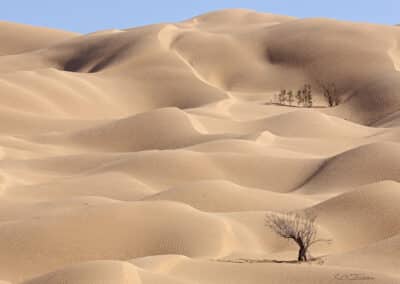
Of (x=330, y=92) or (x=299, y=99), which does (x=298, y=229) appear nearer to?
(x=299, y=99)

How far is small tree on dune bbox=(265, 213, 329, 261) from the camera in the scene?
16672 mm

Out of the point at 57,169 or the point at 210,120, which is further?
the point at 210,120

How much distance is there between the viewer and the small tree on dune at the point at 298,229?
54.7ft

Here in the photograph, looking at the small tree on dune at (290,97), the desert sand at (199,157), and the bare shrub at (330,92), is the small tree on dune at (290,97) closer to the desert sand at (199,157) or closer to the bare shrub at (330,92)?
the desert sand at (199,157)

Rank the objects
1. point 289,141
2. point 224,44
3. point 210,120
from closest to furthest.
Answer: point 289,141 → point 210,120 → point 224,44

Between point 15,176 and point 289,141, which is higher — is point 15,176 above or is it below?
below

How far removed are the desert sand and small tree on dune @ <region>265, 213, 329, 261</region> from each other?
0.92ft

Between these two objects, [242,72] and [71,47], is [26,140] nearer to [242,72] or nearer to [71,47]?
[242,72]

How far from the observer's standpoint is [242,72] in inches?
2611

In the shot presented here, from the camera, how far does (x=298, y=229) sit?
18328mm

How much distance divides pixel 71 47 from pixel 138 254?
200 feet

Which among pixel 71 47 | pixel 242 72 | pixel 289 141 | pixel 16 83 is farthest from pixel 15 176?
pixel 71 47

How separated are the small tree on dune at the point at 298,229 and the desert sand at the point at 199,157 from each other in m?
0.28

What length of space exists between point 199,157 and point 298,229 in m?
12.9
